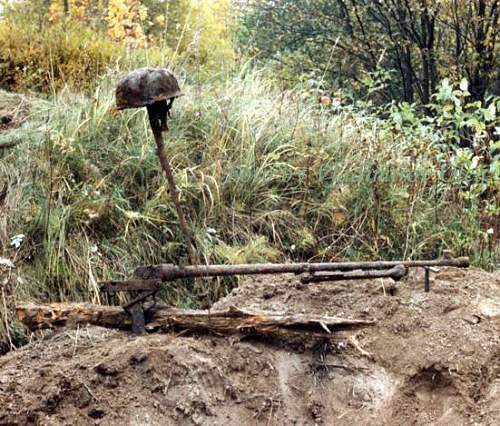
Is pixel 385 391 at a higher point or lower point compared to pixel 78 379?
lower

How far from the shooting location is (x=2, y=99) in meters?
5.47

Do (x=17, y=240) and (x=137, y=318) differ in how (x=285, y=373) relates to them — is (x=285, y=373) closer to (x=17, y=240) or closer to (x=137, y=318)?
(x=137, y=318)

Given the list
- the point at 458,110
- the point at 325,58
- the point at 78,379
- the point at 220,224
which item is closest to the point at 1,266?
the point at 220,224

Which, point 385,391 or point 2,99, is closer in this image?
point 385,391

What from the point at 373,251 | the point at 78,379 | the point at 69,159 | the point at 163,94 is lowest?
the point at 373,251

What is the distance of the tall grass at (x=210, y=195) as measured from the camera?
13.5 feet

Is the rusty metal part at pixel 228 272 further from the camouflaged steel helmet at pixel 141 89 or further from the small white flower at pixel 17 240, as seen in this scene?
the small white flower at pixel 17 240

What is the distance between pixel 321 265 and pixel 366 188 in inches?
73.3

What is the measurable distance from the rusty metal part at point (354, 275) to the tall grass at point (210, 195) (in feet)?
3.32

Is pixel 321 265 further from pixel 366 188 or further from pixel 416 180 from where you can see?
pixel 416 180

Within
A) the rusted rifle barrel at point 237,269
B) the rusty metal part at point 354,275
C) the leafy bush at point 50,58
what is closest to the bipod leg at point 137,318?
the rusted rifle barrel at point 237,269

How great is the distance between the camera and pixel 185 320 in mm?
2826

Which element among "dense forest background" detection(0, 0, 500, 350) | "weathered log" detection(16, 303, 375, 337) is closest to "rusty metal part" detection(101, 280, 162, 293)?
"weathered log" detection(16, 303, 375, 337)

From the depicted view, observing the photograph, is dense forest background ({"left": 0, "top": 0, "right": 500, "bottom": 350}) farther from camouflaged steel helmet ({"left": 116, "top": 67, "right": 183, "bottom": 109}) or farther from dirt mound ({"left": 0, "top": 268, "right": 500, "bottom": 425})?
camouflaged steel helmet ({"left": 116, "top": 67, "right": 183, "bottom": 109})
